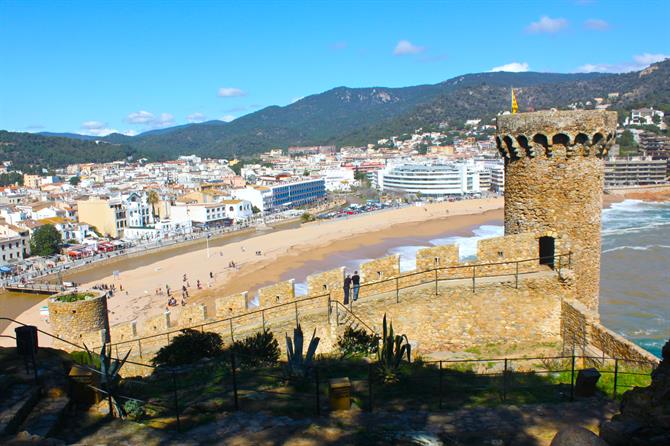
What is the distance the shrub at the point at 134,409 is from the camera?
19.2ft

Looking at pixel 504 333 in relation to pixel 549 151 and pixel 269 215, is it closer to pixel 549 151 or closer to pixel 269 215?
pixel 549 151

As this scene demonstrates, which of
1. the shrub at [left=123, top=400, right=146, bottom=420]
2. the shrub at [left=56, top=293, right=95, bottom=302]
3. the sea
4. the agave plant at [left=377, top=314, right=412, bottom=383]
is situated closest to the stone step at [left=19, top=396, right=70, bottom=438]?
the shrub at [left=123, top=400, right=146, bottom=420]

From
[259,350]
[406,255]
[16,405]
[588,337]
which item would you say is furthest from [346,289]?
[406,255]

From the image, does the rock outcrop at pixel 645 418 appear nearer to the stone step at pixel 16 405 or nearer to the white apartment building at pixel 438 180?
the stone step at pixel 16 405

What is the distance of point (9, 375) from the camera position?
224 inches

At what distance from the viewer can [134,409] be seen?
235 inches

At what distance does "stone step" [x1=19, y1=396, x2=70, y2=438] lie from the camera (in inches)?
189

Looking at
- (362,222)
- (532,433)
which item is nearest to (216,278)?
(362,222)

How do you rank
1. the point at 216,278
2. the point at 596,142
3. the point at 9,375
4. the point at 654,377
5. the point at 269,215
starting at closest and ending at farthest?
the point at 654,377 < the point at 9,375 < the point at 596,142 < the point at 216,278 < the point at 269,215

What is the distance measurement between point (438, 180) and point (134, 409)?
9940 cm

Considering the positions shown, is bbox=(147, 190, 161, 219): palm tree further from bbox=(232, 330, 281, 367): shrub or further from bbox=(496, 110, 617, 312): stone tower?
bbox=(496, 110, 617, 312): stone tower

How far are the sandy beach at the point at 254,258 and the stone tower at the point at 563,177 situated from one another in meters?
24.5

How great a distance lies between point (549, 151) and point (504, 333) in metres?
3.29

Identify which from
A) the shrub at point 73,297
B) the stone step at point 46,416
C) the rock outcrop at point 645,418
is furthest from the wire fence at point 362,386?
the shrub at point 73,297
